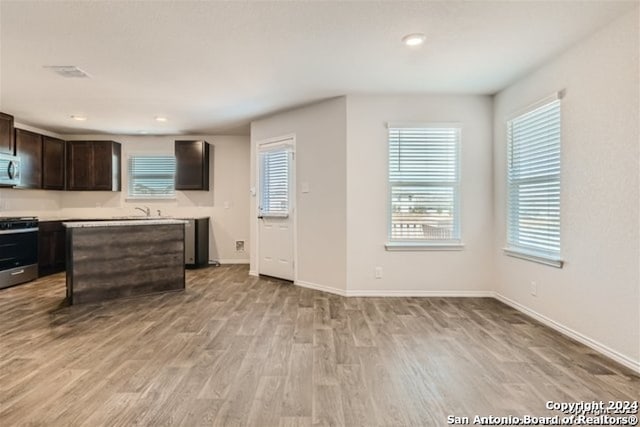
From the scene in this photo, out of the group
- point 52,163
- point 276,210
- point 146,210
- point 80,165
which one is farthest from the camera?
point 146,210

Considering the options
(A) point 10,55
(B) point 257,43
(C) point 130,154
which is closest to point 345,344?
(B) point 257,43

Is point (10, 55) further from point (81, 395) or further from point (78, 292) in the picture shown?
point (81, 395)

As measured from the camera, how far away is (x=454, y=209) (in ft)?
14.4

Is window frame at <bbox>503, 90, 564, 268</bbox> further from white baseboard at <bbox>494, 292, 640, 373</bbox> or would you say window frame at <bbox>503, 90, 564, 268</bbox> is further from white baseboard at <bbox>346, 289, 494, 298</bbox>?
white baseboard at <bbox>346, 289, 494, 298</bbox>

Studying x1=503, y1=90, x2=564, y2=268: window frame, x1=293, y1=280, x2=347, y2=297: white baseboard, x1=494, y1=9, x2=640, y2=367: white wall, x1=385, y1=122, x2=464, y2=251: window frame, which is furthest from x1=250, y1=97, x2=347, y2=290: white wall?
x1=494, y1=9, x2=640, y2=367: white wall

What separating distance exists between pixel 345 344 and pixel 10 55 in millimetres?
3883

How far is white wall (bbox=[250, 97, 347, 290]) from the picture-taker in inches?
175

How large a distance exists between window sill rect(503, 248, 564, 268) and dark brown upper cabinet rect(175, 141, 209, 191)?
5.06 m

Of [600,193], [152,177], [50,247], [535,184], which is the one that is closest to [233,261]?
[152,177]

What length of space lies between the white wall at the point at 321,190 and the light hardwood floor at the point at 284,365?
0.79 metres

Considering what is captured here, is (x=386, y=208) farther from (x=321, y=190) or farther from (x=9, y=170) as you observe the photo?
(x=9, y=170)

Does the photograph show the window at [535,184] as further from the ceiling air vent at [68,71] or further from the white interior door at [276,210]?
the ceiling air vent at [68,71]

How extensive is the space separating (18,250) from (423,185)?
18.4 ft

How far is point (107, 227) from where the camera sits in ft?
13.5
